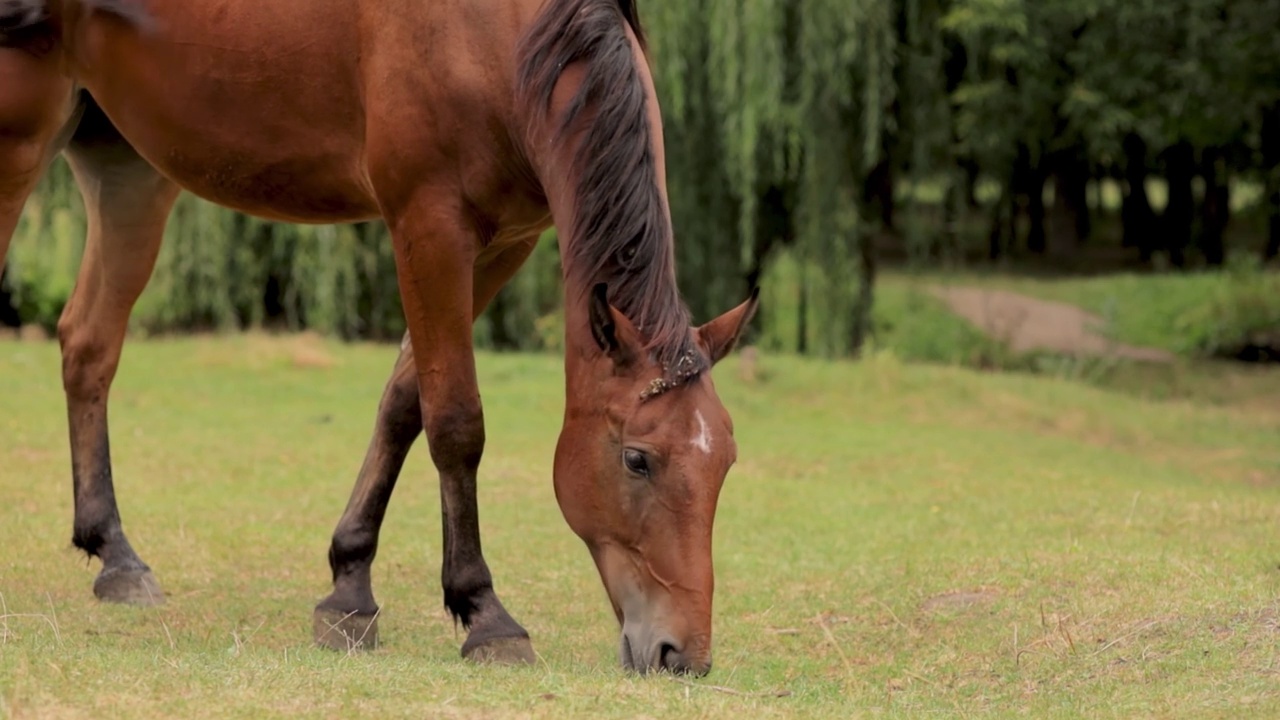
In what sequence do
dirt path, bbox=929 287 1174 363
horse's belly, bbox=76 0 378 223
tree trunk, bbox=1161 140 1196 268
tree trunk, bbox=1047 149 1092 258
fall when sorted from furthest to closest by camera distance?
tree trunk, bbox=1047 149 1092 258, tree trunk, bbox=1161 140 1196 268, dirt path, bbox=929 287 1174 363, horse's belly, bbox=76 0 378 223

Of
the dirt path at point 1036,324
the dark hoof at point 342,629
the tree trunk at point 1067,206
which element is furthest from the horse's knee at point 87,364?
the tree trunk at point 1067,206

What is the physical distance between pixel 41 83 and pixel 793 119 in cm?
905

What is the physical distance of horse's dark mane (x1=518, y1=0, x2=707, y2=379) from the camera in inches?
171

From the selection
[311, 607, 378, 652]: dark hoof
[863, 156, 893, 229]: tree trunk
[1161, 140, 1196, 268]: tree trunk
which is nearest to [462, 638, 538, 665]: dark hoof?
[311, 607, 378, 652]: dark hoof

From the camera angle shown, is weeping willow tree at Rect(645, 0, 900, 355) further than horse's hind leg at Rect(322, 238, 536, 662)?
Yes

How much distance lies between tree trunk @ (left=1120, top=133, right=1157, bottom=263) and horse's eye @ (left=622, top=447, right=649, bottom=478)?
2184 cm

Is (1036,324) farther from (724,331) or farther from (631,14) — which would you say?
(724,331)

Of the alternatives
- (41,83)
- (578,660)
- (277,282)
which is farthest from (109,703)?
(277,282)

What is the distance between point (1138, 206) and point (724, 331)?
2561 cm

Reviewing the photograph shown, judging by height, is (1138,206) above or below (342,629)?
above

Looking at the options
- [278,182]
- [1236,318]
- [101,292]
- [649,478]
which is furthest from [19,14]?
[1236,318]

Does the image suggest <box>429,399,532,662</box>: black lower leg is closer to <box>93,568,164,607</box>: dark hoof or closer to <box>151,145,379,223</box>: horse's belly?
<box>151,145,379,223</box>: horse's belly

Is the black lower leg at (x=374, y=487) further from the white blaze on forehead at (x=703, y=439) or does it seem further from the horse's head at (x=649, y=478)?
the white blaze on forehead at (x=703, y=439)

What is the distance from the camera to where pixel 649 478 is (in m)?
4.22
